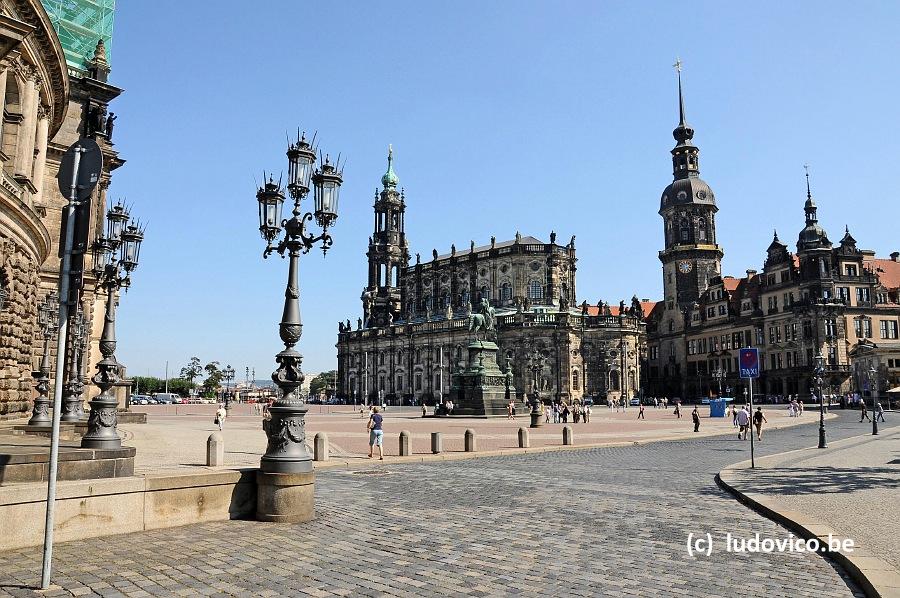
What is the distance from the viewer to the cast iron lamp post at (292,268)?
10.1 m

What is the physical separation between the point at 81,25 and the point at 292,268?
1334 inches

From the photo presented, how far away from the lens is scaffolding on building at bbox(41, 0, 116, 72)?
1387 inches

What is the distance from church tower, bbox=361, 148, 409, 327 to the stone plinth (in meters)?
109

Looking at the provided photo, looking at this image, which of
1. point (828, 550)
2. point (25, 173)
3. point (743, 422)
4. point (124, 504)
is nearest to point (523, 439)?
point (743, 422)

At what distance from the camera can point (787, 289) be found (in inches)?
3199

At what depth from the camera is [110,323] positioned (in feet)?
54.3

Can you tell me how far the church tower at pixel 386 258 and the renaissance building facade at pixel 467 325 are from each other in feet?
0.60

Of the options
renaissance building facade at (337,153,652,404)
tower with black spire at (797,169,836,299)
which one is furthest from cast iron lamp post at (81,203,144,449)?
tower with black spire at (797,169,836,299)

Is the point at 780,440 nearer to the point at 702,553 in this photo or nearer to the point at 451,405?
the point at 702,553

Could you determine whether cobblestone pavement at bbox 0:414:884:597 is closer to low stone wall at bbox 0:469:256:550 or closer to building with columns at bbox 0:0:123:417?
low stone wall at bbox 0:469:256:550

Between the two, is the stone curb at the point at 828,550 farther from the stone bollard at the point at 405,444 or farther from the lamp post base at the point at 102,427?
the lamp post base at the point at 102,427

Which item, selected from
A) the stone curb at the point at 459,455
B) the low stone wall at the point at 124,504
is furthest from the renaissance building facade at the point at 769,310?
the low stone wall at the point at 124,504

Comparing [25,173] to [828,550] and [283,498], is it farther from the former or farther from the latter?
[828,550]

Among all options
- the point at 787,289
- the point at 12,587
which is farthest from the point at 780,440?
the point at 787,289
